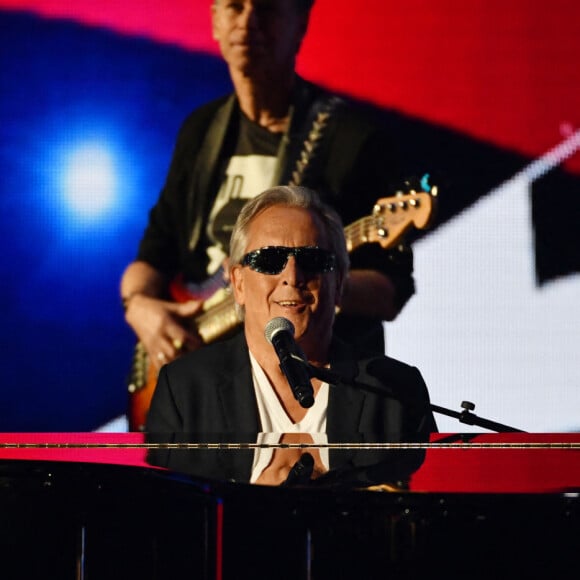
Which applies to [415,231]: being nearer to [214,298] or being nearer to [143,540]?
[214,298]

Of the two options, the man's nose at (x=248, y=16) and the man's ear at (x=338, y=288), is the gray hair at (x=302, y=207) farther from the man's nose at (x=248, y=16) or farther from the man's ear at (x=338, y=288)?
the man's nose at (x=248, y=16)

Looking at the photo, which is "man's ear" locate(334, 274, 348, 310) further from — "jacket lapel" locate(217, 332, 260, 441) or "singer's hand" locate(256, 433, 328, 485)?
"singer's hand" locate(256, 433, 328, 485)

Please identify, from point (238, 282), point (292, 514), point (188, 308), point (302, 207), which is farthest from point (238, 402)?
point (188, 308)

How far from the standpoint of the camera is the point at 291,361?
225 cm

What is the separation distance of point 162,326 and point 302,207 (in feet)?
4.71

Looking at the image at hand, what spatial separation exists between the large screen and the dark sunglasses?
1.33 meters

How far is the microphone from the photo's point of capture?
215cm

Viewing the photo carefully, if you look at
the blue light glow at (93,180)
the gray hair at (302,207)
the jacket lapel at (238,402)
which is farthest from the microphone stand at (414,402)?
the blue light glow at (93,180)

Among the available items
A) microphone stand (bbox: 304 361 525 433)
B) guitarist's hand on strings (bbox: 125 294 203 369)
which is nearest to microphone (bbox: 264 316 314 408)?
microphone stand (bbox: 304 361 525 433)

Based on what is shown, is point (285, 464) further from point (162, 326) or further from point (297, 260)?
point (162, 326)

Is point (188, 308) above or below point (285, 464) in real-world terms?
above

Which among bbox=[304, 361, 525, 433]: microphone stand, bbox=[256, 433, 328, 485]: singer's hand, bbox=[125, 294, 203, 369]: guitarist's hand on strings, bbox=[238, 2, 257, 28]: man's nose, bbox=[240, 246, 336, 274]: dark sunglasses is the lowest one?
bbox=[256, 433, 328, 485]: singer's hand

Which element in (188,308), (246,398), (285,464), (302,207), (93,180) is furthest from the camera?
(93,180)

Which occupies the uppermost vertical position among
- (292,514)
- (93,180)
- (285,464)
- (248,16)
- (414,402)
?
(248,16)
